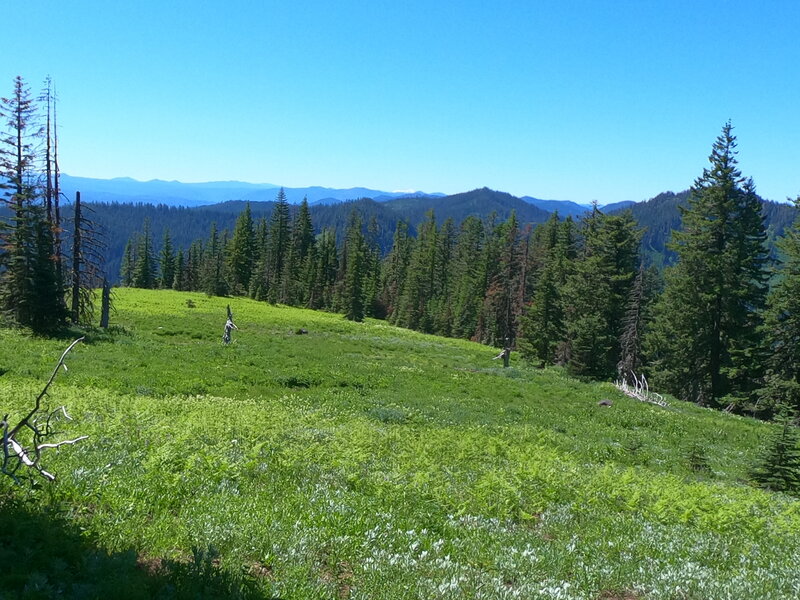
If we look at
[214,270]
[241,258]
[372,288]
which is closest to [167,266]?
[241,258]

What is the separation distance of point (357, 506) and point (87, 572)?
3.78 meters

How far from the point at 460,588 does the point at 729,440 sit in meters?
20.5

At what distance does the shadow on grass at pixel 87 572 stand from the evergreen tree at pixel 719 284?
120 feet

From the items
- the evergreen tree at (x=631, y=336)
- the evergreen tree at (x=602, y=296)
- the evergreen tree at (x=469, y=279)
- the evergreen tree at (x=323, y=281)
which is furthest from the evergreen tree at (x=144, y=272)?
the evergreen tree at (x=631, y=336)

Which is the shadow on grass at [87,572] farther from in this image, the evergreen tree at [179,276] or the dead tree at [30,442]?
the evergreen tree at [179,276]

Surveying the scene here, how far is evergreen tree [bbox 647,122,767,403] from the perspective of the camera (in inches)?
1352

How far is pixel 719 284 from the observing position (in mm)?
34469

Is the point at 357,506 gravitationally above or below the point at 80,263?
below

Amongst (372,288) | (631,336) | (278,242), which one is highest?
(278,242)

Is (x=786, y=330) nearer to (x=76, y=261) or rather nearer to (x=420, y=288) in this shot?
(x=76, y=261)

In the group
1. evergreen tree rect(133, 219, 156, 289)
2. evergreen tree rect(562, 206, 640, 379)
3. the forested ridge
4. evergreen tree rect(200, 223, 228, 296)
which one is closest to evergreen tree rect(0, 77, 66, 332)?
the forested ridge

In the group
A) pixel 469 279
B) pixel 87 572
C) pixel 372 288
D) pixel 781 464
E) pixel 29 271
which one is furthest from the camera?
pixel 372 288

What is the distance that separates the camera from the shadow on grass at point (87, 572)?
15.7 ft

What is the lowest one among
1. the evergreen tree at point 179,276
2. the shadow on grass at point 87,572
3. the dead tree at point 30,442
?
the evergreen tree at point 179,276
